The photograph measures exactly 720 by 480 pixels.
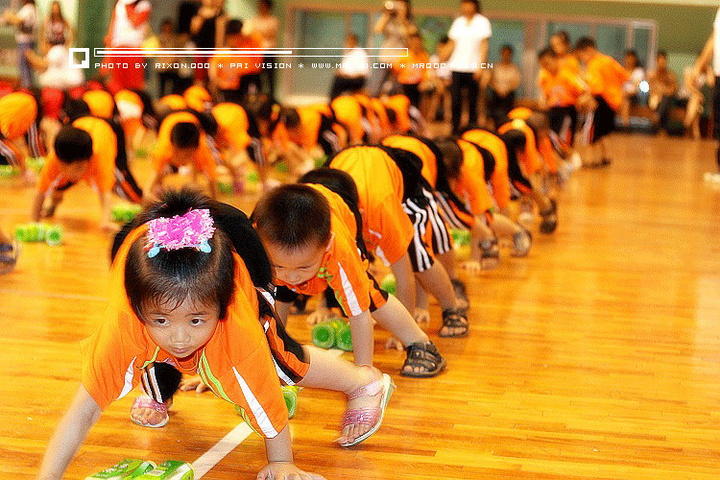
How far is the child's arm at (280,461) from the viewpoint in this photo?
199 centimetres

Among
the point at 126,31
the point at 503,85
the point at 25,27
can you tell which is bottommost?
the point at 503,85

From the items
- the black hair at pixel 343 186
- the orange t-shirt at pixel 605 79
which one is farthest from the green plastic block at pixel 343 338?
the orange t-shirt at pixel 605 79

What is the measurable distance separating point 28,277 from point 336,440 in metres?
2.12

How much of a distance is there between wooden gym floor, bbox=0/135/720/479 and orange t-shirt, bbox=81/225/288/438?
0.30 meters

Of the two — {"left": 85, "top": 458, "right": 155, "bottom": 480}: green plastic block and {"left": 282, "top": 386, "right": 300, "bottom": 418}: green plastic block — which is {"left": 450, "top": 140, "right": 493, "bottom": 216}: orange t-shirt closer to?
{"left": 282, "top": 386, "right": 300, "bottom": 418}: green plastic block

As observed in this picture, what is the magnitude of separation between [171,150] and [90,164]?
0.61 metres

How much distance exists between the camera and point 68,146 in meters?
4.66

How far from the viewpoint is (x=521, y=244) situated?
4781mm

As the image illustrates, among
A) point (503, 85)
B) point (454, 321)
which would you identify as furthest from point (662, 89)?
point (454, 321)

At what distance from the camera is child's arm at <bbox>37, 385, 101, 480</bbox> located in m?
1.79

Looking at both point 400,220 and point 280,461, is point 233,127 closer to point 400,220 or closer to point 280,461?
point 400,220

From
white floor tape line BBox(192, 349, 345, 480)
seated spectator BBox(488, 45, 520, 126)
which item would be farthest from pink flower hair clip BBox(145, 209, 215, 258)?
seated spectator BBox(488, 45, 520, 126)

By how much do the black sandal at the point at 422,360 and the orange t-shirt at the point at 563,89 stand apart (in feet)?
18.6

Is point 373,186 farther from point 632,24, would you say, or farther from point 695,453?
point 632,24
